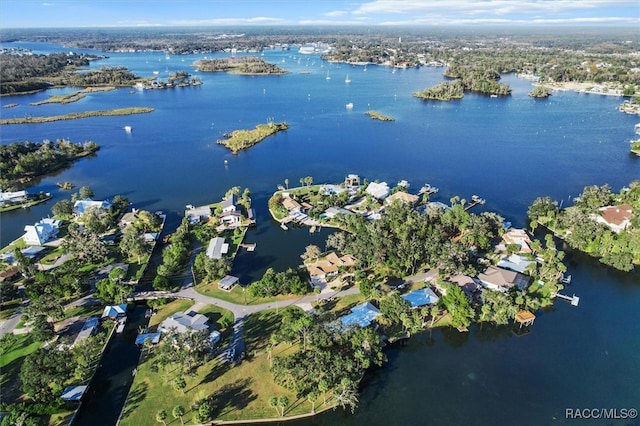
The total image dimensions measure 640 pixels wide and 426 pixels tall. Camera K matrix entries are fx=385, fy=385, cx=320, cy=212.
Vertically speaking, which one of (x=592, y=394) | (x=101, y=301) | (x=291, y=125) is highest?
(x=291, y=125)

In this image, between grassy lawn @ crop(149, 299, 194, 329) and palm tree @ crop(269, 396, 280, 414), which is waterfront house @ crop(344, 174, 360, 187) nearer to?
grassy lawn @ crop(149, 299, 194, 329)

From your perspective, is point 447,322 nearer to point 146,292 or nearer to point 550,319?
point 550,319

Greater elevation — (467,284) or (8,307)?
(467,284)

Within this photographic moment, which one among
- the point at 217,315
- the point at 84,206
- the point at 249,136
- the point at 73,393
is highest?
the point at 249,136

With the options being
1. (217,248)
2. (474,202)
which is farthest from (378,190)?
(217,248)

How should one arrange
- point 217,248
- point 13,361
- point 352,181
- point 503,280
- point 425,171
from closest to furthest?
1. point 13,361
2. point 503,280
3. point 217,248
4. point 352,181
5. point 425,171

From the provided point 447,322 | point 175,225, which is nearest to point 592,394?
point 447,322

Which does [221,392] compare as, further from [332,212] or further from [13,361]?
[332,212]
